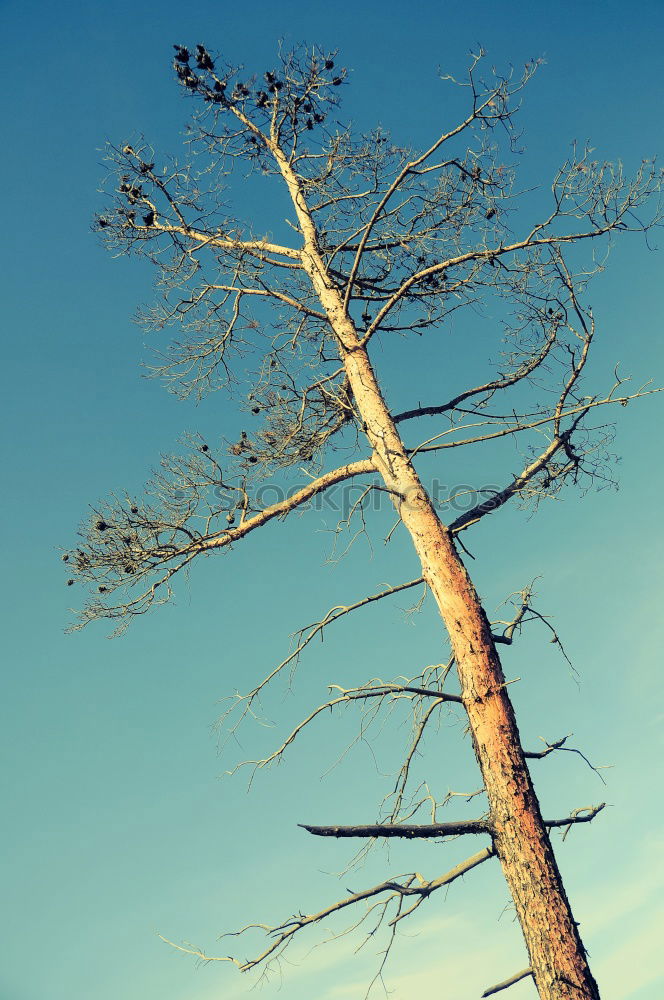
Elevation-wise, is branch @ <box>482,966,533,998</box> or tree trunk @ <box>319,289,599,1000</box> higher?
tree trunk @ <box>319,289,599,1000</box>

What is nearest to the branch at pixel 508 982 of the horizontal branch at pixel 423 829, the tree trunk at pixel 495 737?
the tree trunk at pixel 495 737

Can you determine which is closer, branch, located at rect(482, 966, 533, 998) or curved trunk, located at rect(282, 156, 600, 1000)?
curved trunk, located at rect(282, 156, 600, 1000)

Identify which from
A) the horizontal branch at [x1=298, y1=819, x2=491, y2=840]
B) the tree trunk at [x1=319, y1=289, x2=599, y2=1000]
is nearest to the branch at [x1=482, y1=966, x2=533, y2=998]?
the tree trunk at [x1=319, y1=289, x2=599, y2=1000]

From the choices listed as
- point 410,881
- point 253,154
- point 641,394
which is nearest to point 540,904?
point 410,881

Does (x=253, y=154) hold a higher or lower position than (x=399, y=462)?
higher

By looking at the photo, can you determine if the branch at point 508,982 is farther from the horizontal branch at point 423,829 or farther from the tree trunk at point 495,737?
the horizontal branch at point 423,829

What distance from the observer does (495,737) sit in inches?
171

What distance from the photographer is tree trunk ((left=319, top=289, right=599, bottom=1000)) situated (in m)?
3.79

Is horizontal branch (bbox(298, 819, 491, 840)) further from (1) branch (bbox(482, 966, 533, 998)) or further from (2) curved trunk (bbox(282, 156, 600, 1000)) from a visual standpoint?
(1) branch (bbox(482, 966, 533, 998))

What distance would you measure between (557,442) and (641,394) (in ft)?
2.80

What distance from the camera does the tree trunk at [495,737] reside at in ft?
12.4

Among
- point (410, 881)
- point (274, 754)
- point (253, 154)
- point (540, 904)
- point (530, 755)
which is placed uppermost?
point (253, 154)

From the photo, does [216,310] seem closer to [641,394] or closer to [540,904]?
[641,394]

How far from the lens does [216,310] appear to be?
6.82 meters
